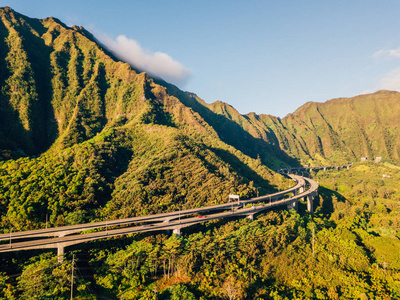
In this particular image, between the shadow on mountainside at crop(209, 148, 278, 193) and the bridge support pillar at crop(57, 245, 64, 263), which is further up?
the shadow on mountainside at crop(209, 148, 278, 193)

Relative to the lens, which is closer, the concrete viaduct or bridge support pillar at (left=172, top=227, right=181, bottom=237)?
the concrete viaduct

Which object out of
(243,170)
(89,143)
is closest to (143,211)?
(89,143)

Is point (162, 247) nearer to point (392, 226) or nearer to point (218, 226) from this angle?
point (218, 226)

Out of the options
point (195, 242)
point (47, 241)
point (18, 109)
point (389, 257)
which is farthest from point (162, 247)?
point (18, 109)

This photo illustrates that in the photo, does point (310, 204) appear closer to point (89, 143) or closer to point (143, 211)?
point (143, 211)

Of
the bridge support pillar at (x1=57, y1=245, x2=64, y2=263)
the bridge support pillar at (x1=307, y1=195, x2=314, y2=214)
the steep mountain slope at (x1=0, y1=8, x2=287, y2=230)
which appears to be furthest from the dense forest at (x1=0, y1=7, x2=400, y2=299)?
the bridge support pillar at (x1=307, y1=195, x2=314, y2=214)

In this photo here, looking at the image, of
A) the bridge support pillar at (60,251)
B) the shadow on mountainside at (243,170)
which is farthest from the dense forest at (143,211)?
the bridge support pillar at (60,251)

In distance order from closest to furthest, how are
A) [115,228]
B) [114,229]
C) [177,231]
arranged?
[114,229] → [115,228] → [177,231]

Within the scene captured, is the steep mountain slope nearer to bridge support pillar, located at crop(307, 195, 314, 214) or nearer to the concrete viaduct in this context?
the concrete viaduct

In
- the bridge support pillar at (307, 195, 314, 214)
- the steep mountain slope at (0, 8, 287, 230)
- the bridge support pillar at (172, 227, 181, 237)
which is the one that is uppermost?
the steep mountain slope at (0, 8, 287, 230)

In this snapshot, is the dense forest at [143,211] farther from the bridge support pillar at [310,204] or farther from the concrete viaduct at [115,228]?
the bridge support pillar at [310,204]
